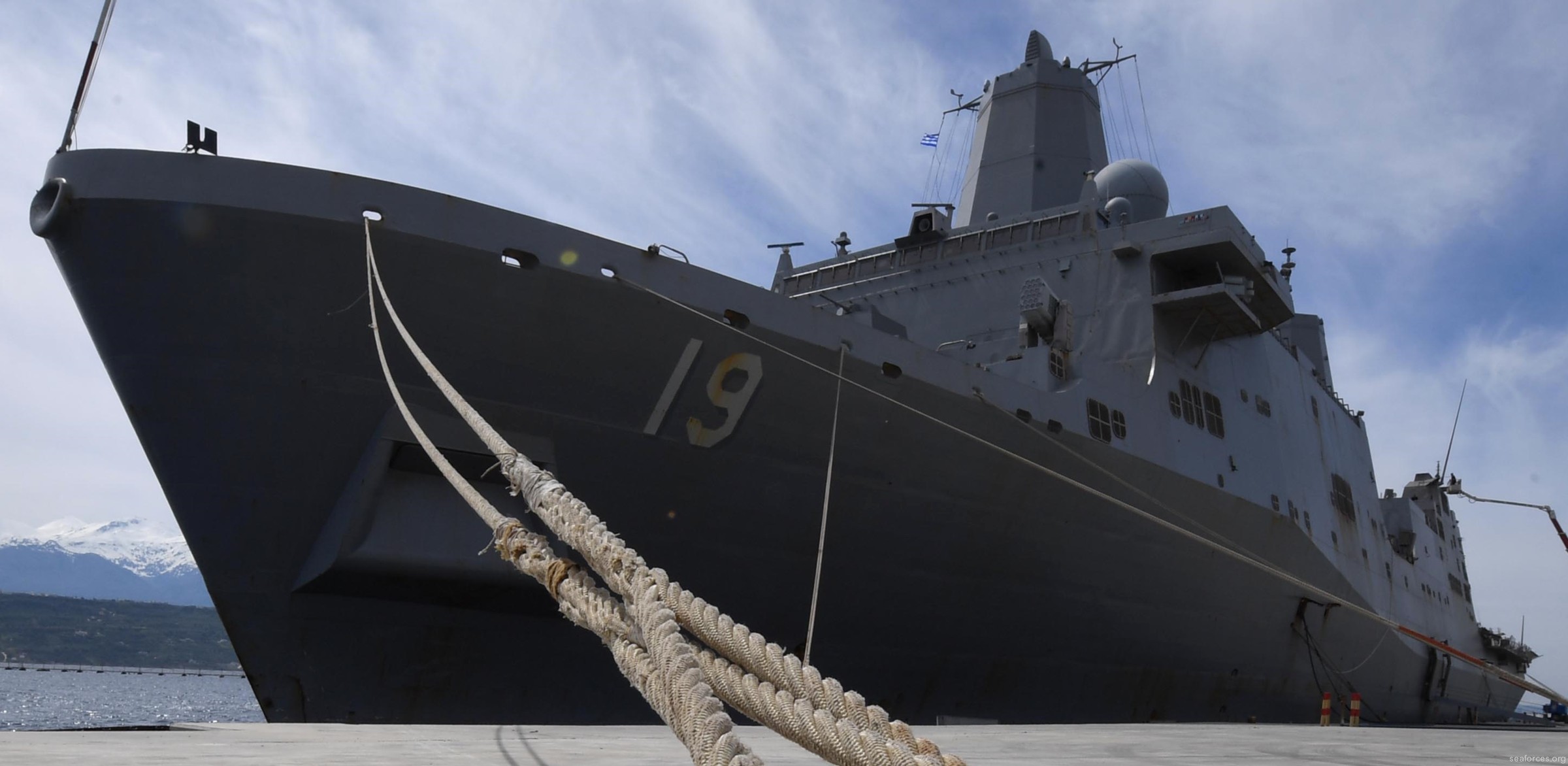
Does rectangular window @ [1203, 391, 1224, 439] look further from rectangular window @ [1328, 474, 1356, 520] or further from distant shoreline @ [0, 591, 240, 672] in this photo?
distant shoreline @ [0, 591, 240, 672]

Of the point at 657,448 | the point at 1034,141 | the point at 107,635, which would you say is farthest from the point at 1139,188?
the point at 107,635

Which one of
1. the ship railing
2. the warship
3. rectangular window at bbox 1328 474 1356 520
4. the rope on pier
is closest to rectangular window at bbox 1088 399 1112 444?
the warship

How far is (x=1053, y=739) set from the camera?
606 cm

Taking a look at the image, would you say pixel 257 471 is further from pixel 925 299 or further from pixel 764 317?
pixel 925 299

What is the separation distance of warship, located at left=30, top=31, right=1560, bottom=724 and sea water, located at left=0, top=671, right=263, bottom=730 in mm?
A: 8003

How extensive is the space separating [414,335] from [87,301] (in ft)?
8.62

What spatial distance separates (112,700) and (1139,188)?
53359 millimetres

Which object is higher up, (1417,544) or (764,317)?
(1417,544)

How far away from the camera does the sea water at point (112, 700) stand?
33938mm

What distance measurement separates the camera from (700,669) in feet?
7.86

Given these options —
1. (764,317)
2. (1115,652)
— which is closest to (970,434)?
(764,317)

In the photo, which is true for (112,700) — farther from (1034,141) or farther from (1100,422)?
(1100,422)

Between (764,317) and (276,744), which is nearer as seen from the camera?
(276,744)

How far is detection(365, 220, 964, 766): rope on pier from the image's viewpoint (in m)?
2.10
